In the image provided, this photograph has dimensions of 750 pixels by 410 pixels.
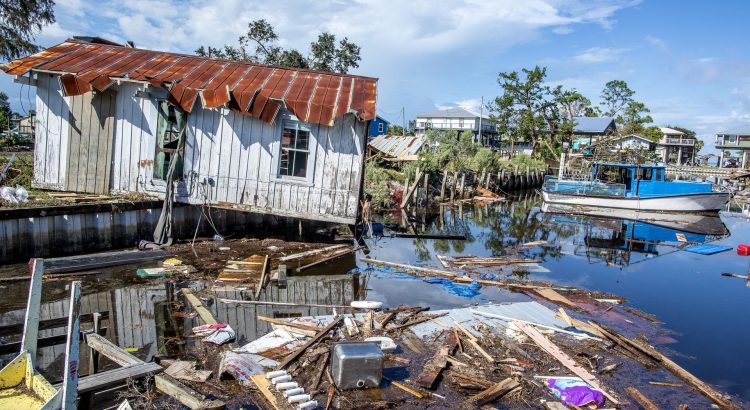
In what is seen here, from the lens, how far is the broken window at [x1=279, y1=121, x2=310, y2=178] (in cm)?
1368

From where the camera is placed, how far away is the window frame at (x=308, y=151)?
1357 cm

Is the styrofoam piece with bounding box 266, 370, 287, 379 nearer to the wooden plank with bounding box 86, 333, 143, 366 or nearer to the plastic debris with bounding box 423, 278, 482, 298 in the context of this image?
the wooden plank with bounding box 86, 333, 143, 366

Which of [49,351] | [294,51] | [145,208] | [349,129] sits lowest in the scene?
[49,351]

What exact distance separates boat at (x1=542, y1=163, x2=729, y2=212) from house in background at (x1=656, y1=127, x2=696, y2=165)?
45.4 m

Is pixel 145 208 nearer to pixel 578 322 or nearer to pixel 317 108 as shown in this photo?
pixel 317 108

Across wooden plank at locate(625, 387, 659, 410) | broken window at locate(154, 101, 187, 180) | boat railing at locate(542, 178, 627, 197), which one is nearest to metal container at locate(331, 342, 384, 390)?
wooden plank at locate(625, 387, 659, 410)

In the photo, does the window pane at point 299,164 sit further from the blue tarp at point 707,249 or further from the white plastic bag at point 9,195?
the blue tarp at point 707,249

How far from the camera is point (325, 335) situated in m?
7.54

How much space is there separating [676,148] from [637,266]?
7346 centimetres

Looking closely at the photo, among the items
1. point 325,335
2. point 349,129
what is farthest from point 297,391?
point 349,129

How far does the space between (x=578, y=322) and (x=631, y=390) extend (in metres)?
2.47

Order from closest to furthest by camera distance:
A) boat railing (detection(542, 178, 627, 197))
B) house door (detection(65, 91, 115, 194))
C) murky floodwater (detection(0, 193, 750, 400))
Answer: murky floodwater (detection(0, 193, 750, 400)) → house door (detection(65, 91, 115, 194)) → boat railing (detection(542, 178, 627, 197))

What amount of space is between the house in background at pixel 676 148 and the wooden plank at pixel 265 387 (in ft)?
248

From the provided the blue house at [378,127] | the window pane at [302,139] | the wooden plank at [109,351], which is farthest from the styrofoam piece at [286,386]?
the blue house at [378,127]
